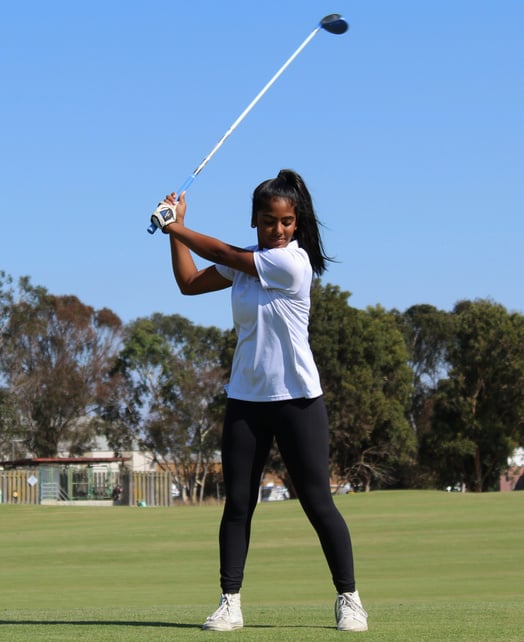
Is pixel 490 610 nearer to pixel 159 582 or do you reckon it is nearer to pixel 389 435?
pixel 159 582

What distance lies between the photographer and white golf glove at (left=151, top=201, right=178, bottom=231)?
5.39 meters

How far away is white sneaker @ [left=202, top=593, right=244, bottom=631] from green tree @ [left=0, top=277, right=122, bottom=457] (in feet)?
212

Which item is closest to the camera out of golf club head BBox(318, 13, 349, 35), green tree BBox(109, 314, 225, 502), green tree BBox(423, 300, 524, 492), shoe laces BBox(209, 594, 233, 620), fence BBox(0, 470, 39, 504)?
shoe laces BBox(209, 594, 233, 620)

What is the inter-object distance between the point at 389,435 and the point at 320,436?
53.1m

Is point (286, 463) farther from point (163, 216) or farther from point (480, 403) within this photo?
point (480, 403)

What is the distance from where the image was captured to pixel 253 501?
5.48m

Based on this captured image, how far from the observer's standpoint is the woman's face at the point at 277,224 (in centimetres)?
539

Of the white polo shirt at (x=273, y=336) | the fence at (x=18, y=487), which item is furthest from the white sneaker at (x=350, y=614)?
the fence at (x=18, y=487)

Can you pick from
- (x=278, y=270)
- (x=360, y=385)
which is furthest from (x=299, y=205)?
(x=360, y=385)

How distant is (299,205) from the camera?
5.46m

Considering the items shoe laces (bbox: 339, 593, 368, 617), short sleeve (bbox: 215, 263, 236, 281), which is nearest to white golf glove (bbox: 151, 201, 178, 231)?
short sleeve (bbox: 215, 263, 236, 281)

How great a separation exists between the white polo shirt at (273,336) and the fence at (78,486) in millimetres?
41183

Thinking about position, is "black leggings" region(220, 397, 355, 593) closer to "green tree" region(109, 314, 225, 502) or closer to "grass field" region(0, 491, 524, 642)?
"grass field" region(0, 491, 524, 642)

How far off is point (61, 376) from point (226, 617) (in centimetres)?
6718
